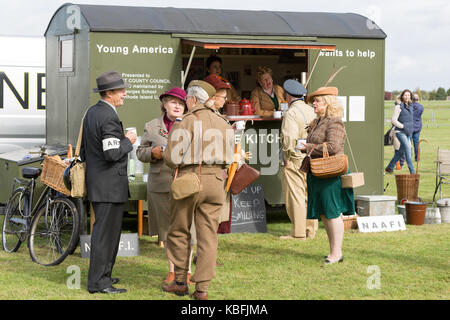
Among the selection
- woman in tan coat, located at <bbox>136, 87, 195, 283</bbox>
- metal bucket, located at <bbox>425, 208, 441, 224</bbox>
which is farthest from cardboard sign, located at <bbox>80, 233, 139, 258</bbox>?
metal bucket, located at <bbox>425, 208, 441, 224</bbox>

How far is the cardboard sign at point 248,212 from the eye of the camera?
9.02 m

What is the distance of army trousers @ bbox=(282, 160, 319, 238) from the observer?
856 cm

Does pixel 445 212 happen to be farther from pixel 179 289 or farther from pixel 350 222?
pixel 179 289

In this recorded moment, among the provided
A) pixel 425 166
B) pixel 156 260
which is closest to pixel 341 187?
pixel 156 260

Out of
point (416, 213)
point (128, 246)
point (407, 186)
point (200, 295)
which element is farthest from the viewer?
point (407, 186)

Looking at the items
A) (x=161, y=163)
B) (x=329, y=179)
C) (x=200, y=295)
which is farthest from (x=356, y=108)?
(x=200, y=295)

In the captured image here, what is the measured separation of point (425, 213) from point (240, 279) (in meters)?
3.87

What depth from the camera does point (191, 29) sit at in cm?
898

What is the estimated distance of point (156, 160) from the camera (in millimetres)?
6254

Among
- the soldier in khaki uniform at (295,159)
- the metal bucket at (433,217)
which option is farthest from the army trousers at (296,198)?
the metal bucket at (433,217)

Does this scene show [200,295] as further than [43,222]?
No

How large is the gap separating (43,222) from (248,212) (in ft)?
9.00

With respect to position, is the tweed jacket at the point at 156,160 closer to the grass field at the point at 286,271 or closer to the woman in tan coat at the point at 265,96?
the grass field at the point at 286,271

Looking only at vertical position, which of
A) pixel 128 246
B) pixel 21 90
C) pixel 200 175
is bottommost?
pixel 128 246
